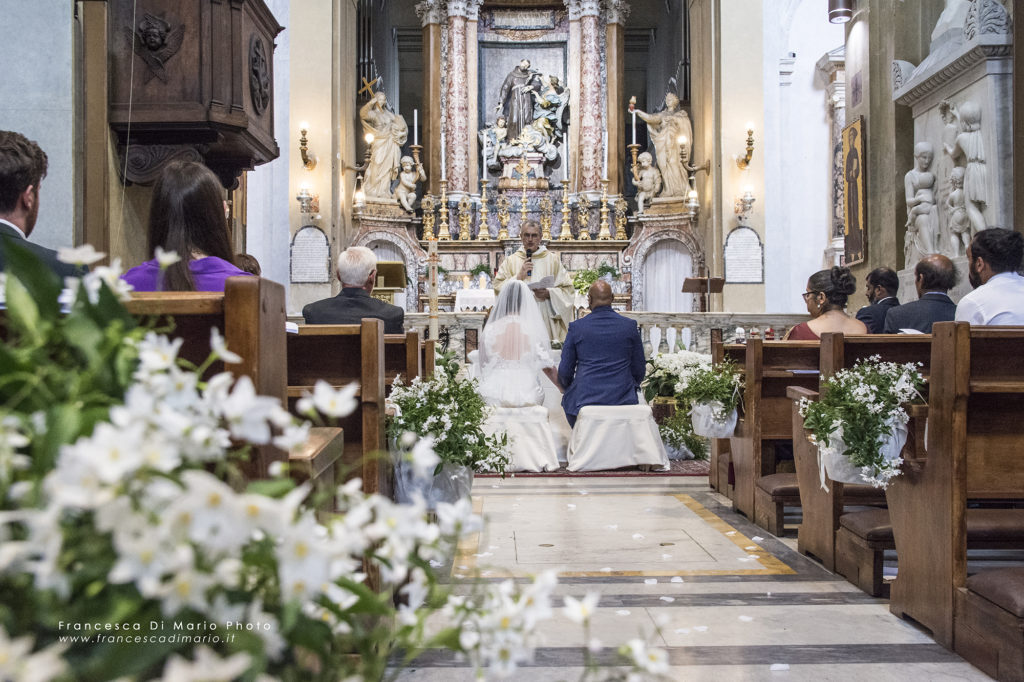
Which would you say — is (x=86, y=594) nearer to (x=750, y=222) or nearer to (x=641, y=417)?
(x=641, y=417)

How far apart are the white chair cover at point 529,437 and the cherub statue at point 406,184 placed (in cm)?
982

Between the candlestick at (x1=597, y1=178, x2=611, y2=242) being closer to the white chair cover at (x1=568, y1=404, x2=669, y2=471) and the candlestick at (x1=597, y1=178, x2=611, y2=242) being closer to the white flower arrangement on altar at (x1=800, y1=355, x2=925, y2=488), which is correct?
the white chair cover at (x1=568, y1=404, x2=669, y2=471)

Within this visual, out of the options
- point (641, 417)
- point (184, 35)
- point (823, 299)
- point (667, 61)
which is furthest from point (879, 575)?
point (667, 61)

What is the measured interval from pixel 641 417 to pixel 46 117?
4704 millimetres

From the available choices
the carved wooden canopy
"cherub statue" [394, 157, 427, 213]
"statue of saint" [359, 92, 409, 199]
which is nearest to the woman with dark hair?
the carved wooden canopy

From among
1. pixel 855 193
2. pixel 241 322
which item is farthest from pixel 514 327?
pixel 241 322

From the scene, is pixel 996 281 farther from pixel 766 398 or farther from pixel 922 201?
pixel 922 201

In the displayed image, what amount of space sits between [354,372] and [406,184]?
1353cm

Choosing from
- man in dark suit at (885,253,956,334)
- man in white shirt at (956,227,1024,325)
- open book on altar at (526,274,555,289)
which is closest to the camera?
man in white shirt at (956,227,1024,325)

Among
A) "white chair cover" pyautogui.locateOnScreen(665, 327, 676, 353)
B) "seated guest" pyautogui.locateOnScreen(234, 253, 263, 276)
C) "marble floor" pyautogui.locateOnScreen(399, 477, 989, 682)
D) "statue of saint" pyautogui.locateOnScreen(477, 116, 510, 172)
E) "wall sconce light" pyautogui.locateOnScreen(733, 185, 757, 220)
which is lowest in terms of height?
"marble floor" pyautogui.locateOnScreen(399, 477, 989, 682)

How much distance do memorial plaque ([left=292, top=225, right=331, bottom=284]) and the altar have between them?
6.21ft

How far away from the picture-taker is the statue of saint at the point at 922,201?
8.12 metres

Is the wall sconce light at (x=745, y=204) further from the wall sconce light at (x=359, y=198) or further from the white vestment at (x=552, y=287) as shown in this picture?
the wall sconce light at (x=359, y=198)

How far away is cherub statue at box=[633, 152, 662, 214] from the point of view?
16641 mm
